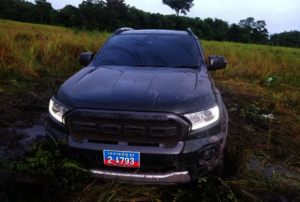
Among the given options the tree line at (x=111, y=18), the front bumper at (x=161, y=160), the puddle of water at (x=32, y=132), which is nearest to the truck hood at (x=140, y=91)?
the front bumper at (x=161, y=160)

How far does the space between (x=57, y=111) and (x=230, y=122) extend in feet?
9.34

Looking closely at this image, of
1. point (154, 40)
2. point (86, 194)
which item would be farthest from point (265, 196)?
point (154, 40)

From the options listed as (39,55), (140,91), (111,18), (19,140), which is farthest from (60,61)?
(111,18)

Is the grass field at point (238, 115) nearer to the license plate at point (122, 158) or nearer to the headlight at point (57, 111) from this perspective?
the license plate at point (122, 158)

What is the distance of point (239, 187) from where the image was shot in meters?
2.25

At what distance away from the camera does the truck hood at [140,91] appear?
197 centimetres

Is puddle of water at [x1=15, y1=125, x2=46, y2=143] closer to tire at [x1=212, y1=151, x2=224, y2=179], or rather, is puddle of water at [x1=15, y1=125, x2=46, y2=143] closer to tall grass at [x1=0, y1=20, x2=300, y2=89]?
tire at [x1=212, y1=151, x2=224, y2=179]

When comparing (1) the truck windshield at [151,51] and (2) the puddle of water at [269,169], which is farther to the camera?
(1) the truck windshield at [151,51]

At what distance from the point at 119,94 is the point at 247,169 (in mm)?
1556

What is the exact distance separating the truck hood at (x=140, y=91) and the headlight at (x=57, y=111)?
5 cm

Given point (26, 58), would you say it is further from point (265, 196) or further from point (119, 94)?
point (265, 196)

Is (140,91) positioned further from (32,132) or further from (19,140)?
(32,132)


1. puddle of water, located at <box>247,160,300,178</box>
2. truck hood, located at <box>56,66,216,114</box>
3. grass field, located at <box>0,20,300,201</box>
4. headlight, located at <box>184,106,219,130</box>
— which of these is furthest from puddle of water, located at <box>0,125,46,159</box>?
puddle of water, located at <box>247,160,300,178</box>

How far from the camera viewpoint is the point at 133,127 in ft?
6.24
